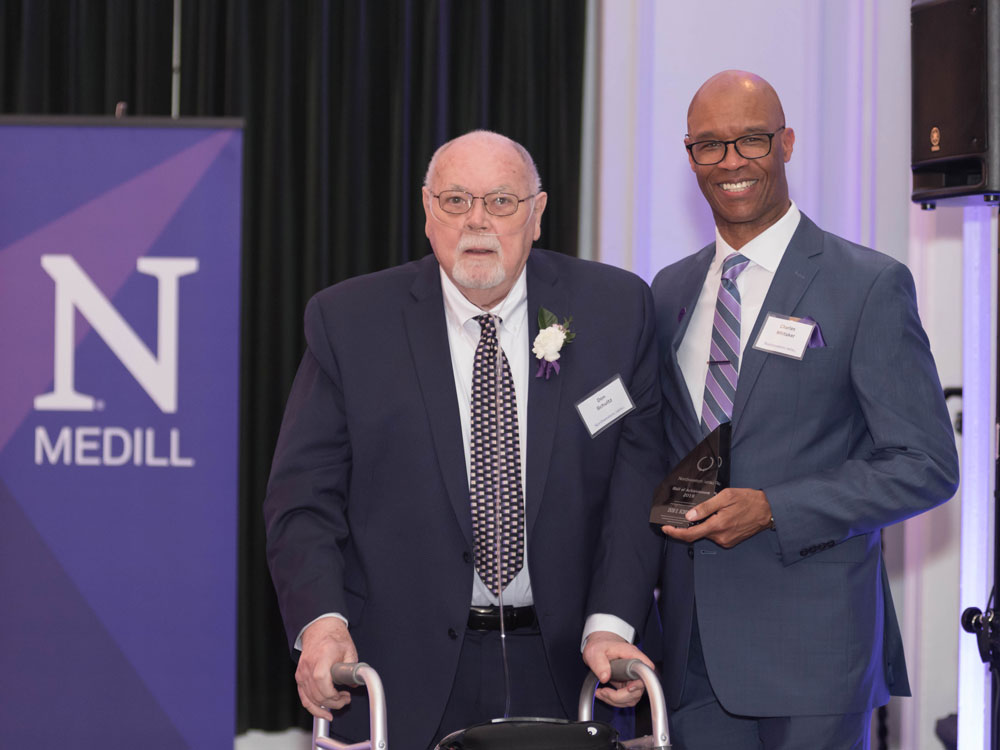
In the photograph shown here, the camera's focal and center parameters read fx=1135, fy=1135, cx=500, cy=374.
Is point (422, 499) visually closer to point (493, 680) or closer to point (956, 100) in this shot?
point (493, 680)

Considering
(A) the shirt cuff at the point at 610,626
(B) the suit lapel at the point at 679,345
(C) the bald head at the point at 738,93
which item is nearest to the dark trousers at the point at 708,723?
(A) the shirt cuff at the point at 610,626

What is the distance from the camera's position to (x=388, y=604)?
2504 millimetres

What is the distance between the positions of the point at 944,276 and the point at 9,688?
4.15 meters

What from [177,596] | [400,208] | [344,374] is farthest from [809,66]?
[177,596]

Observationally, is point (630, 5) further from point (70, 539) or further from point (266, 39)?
point (70, 539)

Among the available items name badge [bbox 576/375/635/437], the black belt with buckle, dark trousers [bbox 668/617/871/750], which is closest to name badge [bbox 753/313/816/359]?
name badge [bbox 576/375/635/437]

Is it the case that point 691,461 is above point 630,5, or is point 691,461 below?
below

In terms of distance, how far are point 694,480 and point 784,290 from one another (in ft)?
1.69

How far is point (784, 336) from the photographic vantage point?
2537 millimetres

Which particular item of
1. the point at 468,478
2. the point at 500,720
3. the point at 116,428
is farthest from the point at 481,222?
the point at 500,720

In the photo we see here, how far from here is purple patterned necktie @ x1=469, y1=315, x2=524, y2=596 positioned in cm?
249

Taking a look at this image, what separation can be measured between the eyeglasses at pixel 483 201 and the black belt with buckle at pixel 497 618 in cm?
88

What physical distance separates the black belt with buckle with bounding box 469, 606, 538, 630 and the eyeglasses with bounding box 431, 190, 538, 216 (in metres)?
0.88

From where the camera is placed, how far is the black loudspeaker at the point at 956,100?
331cm
